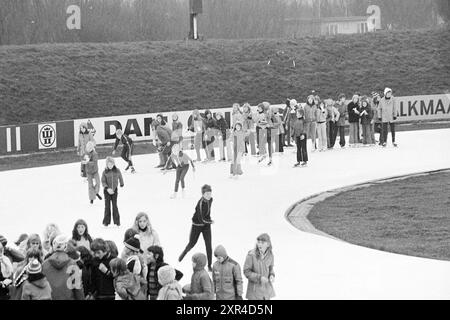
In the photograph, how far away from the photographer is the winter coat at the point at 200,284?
1345cm

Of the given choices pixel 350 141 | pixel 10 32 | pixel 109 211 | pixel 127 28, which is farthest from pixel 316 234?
pixel 127 28

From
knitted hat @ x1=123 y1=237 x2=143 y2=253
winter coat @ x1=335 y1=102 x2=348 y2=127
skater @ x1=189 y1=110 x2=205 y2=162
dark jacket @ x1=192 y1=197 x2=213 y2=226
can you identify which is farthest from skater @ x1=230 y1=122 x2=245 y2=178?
knitted hat @ x1=123 y1=237 x2=143 y2=253

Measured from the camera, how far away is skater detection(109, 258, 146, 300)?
13273 millimetres

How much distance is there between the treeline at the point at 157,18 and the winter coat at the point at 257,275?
155ft

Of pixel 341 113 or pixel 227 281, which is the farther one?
pixel 341 113

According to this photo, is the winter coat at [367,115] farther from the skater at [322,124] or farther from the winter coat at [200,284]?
the winter coat at [200,284]

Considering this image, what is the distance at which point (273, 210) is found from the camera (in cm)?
2517

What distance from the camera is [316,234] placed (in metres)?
22.2

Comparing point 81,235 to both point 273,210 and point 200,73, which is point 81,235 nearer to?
point 273,210

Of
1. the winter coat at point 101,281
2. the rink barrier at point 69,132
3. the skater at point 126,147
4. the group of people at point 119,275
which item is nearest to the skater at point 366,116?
the rink barrier at point 69,132

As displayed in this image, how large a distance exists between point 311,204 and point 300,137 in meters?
5.04

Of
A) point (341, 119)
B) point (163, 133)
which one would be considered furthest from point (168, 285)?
point (341, 119)

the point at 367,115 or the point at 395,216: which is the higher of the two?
the point at 367,115
